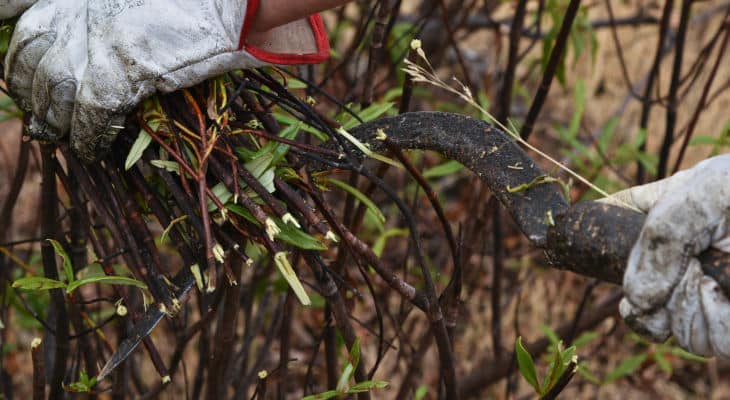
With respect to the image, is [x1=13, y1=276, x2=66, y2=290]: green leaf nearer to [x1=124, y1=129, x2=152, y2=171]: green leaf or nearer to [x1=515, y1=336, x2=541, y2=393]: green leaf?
[x1=124, y1=129, x2=152, y2=171]: green leaf

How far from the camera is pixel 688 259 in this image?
0.77 m

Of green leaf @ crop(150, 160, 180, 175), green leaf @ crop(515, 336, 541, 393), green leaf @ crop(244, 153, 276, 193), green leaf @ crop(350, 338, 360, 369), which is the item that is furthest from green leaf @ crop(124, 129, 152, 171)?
green leaf @ crop(515, 336, 541, 393)

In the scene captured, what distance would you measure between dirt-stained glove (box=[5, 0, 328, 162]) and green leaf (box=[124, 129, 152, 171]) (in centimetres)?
4

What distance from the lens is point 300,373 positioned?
2857mm

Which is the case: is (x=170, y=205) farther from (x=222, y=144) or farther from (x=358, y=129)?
(x=358, y=129)

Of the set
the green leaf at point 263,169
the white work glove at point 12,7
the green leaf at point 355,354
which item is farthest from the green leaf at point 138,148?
the green leaf at point 355,354

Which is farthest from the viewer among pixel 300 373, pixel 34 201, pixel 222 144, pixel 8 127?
pixel 8 127

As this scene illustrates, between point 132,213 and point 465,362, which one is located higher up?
point 132,213

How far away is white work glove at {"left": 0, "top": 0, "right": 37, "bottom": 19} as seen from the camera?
3.61ft

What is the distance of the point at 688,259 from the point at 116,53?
2.44 ft

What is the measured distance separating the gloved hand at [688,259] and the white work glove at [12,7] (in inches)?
35.0

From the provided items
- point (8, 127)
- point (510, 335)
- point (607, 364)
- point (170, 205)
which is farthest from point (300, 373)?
point (8, 127)

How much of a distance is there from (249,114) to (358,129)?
0.52ft

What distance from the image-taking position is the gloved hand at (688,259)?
760 millimetres
